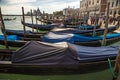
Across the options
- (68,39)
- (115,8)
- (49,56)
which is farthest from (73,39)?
(115,8)

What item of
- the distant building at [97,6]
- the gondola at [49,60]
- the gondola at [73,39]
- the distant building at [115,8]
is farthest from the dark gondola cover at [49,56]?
the distant building at [115,8]

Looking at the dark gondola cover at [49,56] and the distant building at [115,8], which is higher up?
the distant building at [115,8]

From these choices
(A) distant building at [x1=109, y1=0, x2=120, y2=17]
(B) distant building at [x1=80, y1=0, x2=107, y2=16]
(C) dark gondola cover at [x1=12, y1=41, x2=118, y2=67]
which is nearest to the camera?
(C) dark gondola cover at [x1=12, y1=41, x2=118, y2=67]

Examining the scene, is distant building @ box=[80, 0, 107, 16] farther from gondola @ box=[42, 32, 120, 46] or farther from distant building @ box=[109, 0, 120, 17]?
gondola @ box=[42, 32, 120, 46]

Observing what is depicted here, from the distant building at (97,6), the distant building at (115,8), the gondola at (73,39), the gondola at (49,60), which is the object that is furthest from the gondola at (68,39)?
the distant building at (97,6)

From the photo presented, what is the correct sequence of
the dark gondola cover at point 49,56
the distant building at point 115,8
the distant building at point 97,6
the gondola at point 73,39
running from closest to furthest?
the dark gondola cover at point 49,56 < the gondola at point 73,39 < the distant building at point 115,8 < the distant building at point 97,6

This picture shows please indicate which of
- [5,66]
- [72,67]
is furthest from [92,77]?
[5,66]

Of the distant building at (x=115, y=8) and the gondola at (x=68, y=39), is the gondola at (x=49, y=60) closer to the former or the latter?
the gondola at (x=68, y=39)

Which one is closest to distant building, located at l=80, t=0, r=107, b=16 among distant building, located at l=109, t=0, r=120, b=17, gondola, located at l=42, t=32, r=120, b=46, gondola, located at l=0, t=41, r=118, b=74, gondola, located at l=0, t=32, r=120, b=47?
distant building, located at l=109, t=0, r=120, b=17

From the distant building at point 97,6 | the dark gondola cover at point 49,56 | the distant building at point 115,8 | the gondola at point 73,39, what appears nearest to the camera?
the dark gondola cover at point 49,56

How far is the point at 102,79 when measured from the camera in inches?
245

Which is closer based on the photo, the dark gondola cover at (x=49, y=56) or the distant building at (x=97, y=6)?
the dark gondola cover at (x=49, y=56)

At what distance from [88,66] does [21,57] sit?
2664mm

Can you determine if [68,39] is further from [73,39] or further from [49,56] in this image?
[49,56]
